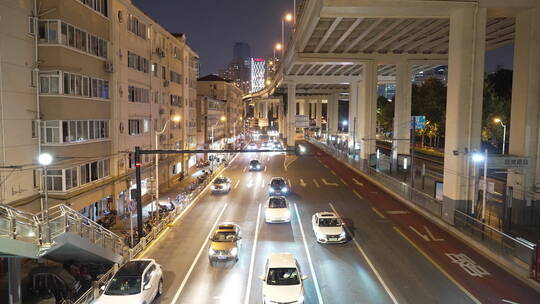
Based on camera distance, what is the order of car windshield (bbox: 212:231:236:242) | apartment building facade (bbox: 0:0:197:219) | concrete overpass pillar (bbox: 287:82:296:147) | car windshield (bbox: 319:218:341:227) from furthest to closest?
concrete overpass pillar (bbox: 287:82:296:147), apartment building facade (bbox: 0:0:197:219), car windshield (bbox: 319:218:341:227), car windshield (bbox: 212:231:236:242)

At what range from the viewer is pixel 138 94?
127ft

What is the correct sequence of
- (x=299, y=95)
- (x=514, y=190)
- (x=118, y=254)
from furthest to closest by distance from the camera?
(x=299, y=95) < (x=514, y=190) < (x=118, y=254)

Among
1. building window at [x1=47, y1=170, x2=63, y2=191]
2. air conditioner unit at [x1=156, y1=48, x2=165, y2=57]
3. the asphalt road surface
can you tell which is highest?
air conditioner unit at [x1=156, y1=48, x2=165, y2=57]

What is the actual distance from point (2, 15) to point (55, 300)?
1417 cm

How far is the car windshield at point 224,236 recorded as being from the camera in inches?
837

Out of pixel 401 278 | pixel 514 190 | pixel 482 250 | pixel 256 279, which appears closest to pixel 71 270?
pixel 256 279

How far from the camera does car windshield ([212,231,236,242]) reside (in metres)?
21.3

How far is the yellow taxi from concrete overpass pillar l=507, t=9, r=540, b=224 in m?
18.9

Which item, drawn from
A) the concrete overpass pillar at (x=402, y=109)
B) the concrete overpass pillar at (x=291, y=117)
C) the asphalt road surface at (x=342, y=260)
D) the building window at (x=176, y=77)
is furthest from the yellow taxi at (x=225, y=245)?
the concrete overpass pillar at (x=291, y=117)

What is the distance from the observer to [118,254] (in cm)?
2098

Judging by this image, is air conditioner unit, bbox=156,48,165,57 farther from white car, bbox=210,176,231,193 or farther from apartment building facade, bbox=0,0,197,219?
white car, bbox=210,176,231,193

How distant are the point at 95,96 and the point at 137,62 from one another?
10.0 m

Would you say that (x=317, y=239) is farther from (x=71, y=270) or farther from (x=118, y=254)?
(x=71, y=270)

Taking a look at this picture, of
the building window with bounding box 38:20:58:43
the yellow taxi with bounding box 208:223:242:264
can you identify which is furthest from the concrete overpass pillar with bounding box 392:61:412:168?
the building window with bounding box 38:20:58:43
